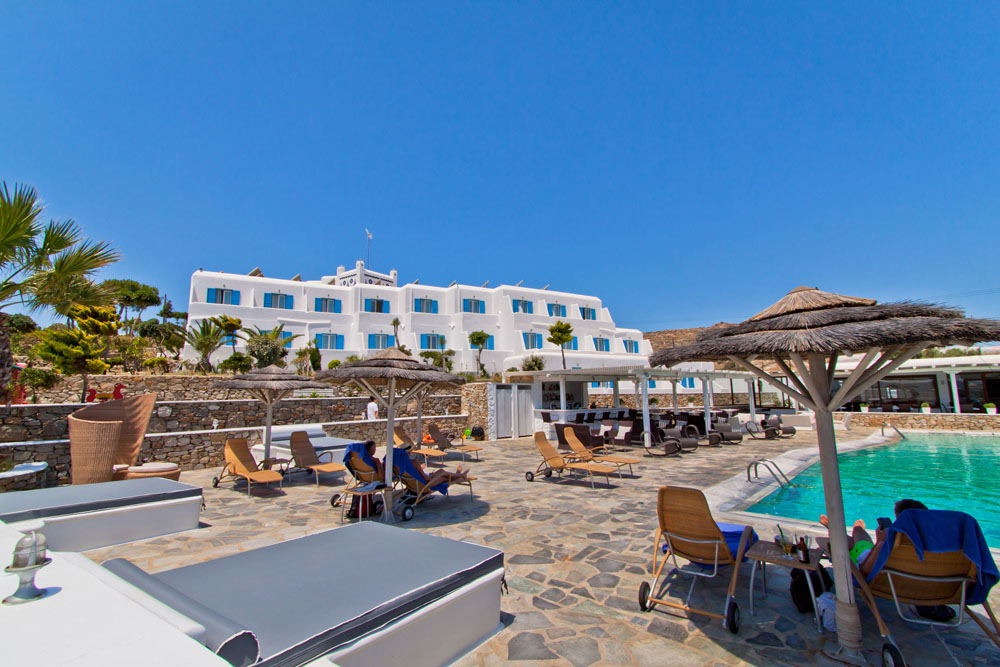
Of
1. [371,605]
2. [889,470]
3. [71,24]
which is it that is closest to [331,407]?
[71,24]

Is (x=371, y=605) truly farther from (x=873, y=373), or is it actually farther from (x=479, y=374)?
(x=479, y=374)

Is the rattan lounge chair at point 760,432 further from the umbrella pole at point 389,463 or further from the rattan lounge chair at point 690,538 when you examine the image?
the umbrella pole at point 389,463

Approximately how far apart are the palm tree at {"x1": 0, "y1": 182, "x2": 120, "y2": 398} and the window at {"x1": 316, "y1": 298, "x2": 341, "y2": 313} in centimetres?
2578

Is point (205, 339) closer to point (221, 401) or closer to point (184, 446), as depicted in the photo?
point (221, 401)

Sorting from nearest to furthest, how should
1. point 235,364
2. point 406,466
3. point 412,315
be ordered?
point 406,466, point 235,364, point 412,315

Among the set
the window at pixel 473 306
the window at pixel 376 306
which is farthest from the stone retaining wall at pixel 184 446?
the window at pixel 473 306

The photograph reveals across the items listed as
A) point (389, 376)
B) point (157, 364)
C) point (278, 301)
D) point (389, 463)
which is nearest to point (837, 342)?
point (389, 376)

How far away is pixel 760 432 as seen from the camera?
18734mm

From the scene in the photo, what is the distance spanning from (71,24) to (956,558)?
13.9m

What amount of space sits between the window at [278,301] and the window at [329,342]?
10.5 feet

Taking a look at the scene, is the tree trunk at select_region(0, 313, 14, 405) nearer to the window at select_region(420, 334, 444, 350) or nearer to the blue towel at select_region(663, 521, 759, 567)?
the blue towel at select_region(663, 521, 759, 567)

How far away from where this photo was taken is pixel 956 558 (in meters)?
2.94

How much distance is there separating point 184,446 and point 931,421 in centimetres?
2996

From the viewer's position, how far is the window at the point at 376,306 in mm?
33556
